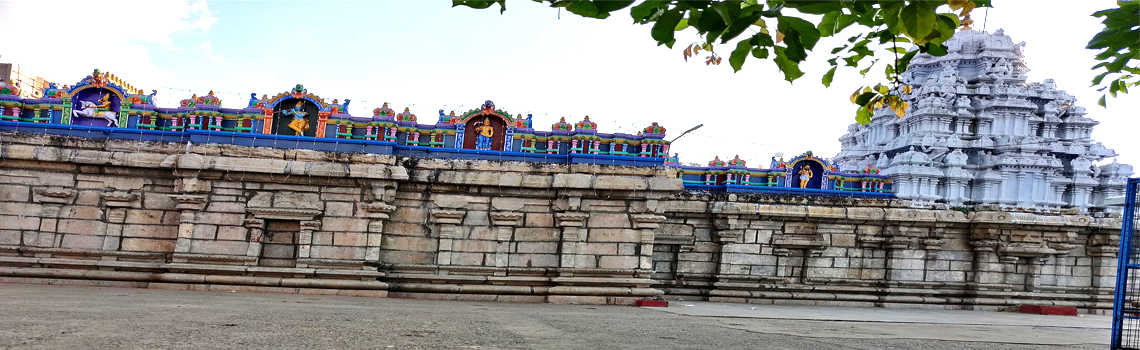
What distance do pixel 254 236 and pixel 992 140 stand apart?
127ft

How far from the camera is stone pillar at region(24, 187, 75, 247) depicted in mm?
10258

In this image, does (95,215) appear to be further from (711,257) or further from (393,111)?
(711,257)

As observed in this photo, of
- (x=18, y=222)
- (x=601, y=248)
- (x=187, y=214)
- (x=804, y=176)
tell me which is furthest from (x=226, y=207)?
(x=804, y=176)

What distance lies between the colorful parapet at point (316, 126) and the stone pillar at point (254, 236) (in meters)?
3.02

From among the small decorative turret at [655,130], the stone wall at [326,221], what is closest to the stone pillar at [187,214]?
the stone wall at [326,221]

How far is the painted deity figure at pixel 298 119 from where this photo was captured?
13906 mm

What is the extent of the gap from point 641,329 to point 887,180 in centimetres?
1988

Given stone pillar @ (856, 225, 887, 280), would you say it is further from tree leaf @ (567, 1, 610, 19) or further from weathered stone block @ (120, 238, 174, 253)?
weathered stone block @ (120, 238, 174, 253)

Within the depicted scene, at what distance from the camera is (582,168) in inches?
446

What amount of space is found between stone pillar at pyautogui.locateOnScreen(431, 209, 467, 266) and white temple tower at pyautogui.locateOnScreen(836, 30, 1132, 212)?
1168 inches

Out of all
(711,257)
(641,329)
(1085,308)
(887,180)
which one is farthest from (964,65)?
(641,329)

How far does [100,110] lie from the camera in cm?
1349

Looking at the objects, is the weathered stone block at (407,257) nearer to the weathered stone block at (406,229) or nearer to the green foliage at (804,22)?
the weathered stone block at (406,229)

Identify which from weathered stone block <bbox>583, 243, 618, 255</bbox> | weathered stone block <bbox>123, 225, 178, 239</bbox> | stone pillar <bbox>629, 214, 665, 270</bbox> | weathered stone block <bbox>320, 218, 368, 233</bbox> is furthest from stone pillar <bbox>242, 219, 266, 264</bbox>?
stone pillar <bbox>629, 214, 665, 270</bbox>
